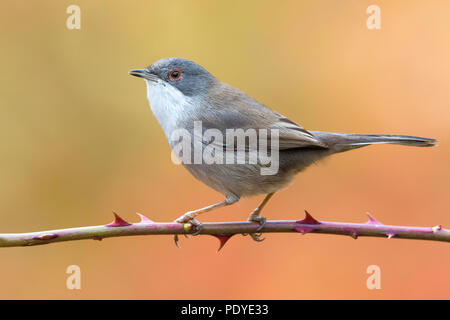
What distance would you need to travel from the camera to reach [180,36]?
591 cm

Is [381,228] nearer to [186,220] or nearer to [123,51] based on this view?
[186,220]

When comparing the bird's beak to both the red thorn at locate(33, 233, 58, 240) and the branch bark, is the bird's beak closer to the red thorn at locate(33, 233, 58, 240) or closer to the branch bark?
the branch bark

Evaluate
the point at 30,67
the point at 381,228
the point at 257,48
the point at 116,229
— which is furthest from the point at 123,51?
the point at 381,228

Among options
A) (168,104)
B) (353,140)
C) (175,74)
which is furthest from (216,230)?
(175,74)

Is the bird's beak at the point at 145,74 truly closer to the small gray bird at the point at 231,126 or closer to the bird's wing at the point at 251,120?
the small gray bird at the point at 231,126

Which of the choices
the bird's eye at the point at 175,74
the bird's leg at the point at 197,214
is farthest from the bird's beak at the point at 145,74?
the bird's leg at the point at 197,214

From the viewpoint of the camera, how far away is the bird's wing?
4406 mm

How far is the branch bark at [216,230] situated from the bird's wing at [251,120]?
3.91 ft

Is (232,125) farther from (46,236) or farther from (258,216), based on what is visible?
(46,236)

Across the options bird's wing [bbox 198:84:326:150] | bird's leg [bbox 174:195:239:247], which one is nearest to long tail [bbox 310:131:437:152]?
bird's wing [bbox 198:84:326:150]

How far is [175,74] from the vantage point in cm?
475

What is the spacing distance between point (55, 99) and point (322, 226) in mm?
3889

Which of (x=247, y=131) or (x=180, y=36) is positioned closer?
(x=247, y=131)

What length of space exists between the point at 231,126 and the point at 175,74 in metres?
0.78
